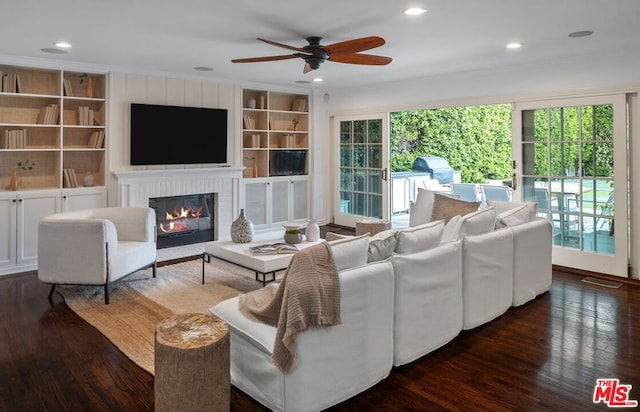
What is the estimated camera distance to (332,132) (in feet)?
26.7

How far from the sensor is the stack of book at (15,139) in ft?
17.0

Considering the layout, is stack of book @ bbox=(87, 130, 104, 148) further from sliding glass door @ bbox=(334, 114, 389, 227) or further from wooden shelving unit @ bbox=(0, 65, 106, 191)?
sliding glass door @ bbox=(334, 114, 389, 227)

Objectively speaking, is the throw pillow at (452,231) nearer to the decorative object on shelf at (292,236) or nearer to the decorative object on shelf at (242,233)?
the decorative object on shelf at (292,236)

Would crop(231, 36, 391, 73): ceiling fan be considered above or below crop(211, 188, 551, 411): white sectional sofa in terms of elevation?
above

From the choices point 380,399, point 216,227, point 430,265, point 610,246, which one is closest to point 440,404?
point 380,399

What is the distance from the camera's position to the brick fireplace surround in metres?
5.80

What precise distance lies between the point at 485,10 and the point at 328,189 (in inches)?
198

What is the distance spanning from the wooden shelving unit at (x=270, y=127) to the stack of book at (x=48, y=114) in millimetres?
2563

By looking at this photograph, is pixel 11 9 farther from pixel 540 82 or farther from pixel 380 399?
pixel 540 82

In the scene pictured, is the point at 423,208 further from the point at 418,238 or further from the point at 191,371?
the point at 191,371

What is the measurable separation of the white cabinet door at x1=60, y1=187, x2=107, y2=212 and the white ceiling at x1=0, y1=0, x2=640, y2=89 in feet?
4.95

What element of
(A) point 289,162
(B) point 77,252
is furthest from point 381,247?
(A) point 289,162

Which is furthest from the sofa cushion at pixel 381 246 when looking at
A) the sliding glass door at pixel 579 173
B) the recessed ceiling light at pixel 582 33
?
the sliding glass door at pixel 579 173

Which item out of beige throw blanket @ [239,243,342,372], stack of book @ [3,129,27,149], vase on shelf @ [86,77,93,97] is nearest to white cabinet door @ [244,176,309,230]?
vase on shelf @ [86,77,93,97]
